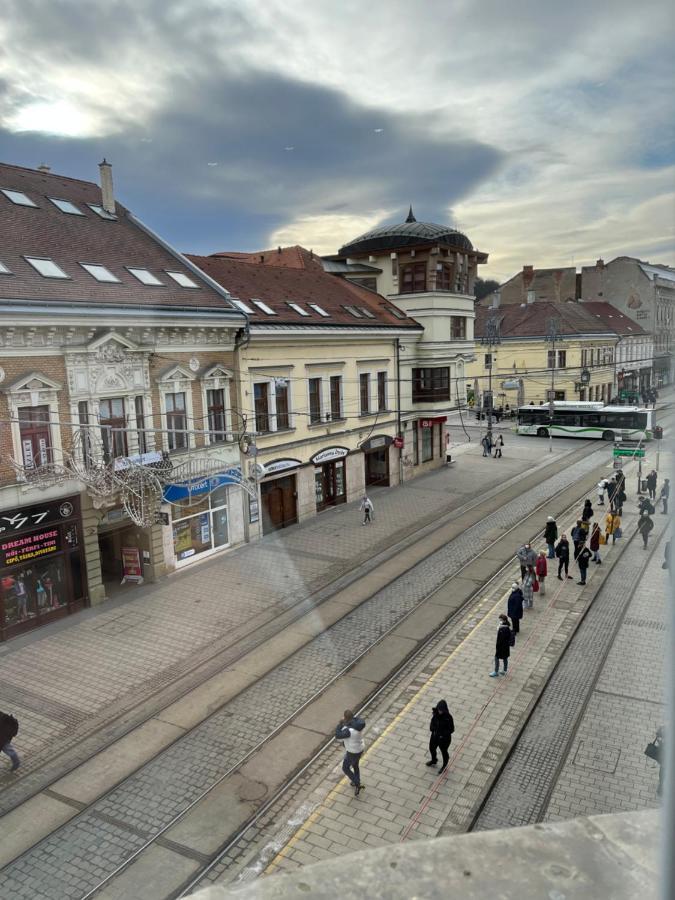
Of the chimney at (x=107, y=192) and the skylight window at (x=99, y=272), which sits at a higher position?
the chimney at (x=107, y=192)

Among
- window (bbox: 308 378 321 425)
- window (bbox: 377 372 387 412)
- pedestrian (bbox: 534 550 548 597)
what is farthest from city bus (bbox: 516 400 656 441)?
pedestrian (bbox: 534 550 548 597)

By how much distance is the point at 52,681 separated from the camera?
14461 mm

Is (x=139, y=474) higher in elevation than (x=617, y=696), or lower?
higher

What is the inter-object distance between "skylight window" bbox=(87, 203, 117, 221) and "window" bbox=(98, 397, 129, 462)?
7.50m

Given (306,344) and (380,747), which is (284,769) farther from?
(306,344)

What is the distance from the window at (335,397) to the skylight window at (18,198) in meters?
12.6

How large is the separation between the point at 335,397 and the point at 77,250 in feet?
39.5

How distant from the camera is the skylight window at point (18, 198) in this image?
1991 centimetres

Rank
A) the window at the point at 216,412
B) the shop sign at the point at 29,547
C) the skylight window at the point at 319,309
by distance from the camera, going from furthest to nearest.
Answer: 1. the skylight window at the point at 319,309
2. the window at the point at 216,412
3. the shop sign at the point at 29,547

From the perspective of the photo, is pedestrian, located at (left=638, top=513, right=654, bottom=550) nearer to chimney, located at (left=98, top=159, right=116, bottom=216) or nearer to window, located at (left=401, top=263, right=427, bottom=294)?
window, located at (left=401, top=263, right=427, bottom=294)

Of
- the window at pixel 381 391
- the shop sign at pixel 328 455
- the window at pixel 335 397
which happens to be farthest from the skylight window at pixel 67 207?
the window at pixel 381 391

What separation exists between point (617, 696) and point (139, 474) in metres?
12.6

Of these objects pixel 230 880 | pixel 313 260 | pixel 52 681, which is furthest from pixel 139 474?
pixel 313 260

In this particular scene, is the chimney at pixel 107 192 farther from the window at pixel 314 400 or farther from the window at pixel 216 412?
the window at pixel 314 400
